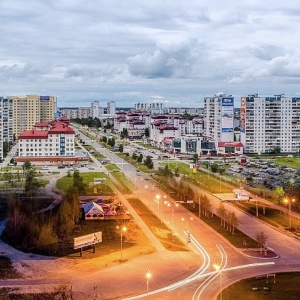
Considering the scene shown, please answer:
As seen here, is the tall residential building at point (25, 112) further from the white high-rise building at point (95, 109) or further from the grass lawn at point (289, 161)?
the white high-rise building at point (95, 109)

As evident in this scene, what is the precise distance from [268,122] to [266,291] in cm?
2967

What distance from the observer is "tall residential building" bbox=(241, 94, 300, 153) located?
3912cm

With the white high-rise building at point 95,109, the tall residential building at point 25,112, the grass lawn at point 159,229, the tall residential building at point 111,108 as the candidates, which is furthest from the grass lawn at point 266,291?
the tall residential building at point 111,108

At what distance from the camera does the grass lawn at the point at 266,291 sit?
10377mm

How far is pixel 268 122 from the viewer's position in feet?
129

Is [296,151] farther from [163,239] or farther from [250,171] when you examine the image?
[163,239]

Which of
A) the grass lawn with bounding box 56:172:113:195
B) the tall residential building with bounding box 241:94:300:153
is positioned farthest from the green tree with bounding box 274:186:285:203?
the tall residential building with bounding box 241:94:300:153

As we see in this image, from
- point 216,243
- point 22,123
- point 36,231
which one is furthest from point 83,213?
point 22,123

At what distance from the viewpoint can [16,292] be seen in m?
10.5

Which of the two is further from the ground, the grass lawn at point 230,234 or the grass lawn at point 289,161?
the grass lawn at point 289,161

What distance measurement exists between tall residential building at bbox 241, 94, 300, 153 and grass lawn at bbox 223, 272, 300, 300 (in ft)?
92.3

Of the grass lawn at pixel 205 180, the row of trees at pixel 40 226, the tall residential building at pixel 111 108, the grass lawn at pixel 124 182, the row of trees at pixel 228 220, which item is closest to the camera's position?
the row of trees at pixel 40 226

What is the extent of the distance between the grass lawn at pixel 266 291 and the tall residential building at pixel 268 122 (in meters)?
28.1

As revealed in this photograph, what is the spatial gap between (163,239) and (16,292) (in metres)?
5.18
